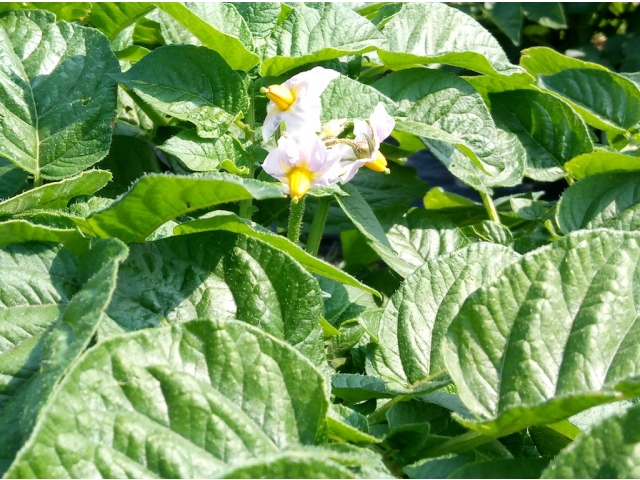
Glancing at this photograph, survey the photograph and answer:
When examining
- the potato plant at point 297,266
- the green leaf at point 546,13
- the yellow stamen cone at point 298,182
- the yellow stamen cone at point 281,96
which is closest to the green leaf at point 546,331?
the potato plant at point 297,266

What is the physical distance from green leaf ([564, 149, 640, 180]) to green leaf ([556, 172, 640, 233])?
14 millimetres

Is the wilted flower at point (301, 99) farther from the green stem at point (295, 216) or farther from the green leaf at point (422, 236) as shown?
the green leaf at point (422, 236)

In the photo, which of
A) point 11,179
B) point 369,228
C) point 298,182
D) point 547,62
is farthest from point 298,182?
point 547,62

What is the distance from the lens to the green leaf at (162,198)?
25.6 inches

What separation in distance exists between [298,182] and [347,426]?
12.0 inches

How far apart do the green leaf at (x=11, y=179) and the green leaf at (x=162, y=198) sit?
29 centimetres

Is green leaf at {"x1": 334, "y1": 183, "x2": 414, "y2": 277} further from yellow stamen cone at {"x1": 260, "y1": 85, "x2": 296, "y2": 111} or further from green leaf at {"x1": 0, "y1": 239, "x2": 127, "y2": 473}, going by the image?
green leaf at {"x1": 0, "y1": 239, "x2": 127, "y2": 473}

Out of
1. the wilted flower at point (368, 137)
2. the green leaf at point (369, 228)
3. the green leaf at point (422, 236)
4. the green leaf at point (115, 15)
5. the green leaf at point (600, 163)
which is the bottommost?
the green leaf at point (422, 236)

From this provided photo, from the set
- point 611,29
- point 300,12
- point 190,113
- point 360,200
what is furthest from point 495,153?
point 611,29

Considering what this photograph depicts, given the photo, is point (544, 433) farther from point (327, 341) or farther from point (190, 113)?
point (190, 113)

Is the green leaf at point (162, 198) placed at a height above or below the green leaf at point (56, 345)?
above

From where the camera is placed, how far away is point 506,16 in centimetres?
245

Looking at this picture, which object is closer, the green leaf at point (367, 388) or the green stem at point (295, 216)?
the green leaf at point (367, 388)

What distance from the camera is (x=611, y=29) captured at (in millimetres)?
2998
